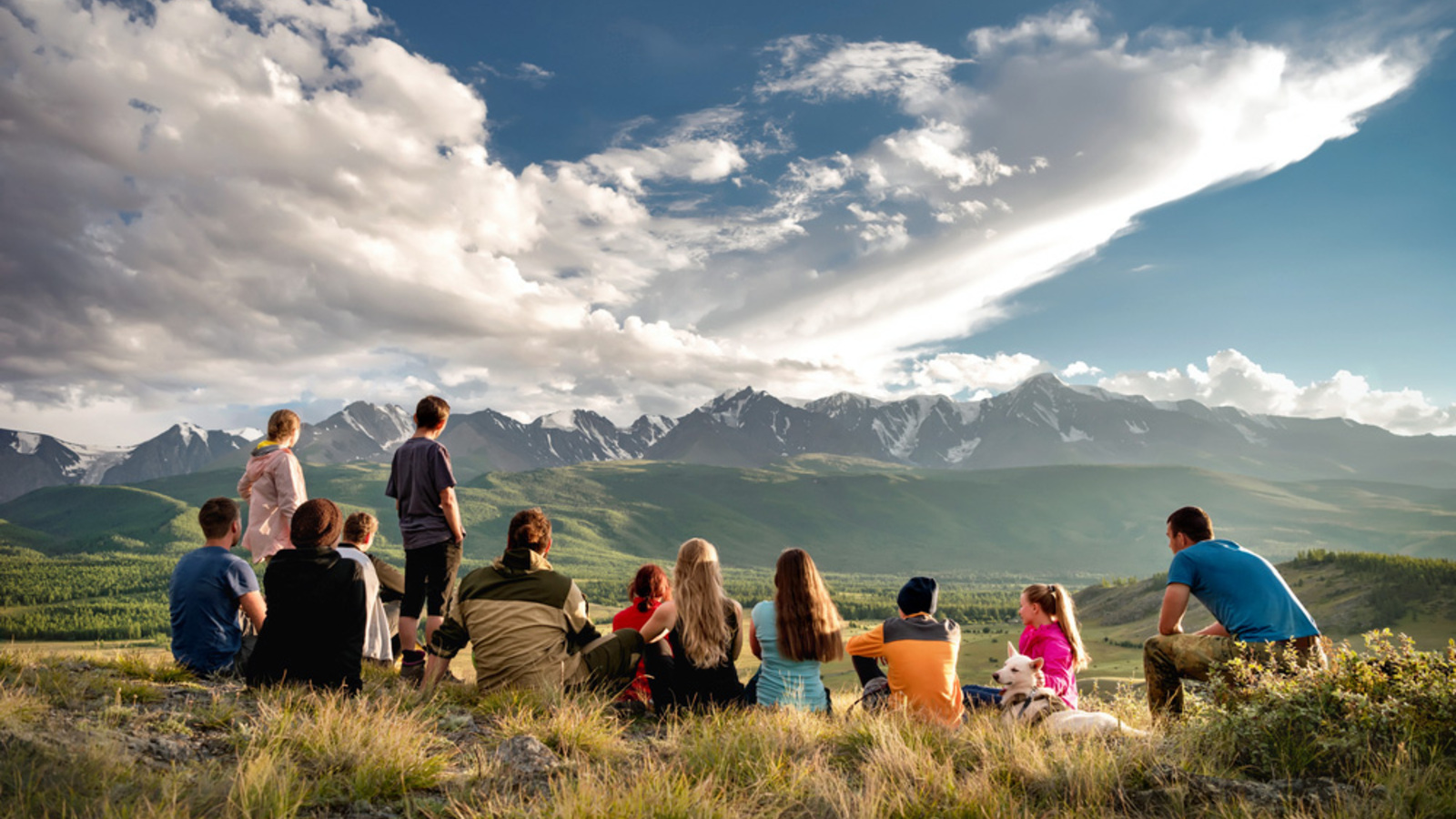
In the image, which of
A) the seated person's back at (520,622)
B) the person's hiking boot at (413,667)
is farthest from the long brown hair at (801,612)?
the person's hiking boot at (413,667)

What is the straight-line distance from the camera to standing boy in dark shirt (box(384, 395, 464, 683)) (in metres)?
8.55

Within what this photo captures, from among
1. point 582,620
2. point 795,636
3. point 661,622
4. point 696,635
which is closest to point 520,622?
point 582,620

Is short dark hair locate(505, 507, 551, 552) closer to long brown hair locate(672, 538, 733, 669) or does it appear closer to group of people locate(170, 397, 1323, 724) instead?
group of people locate(170, 397, 1323, 724)

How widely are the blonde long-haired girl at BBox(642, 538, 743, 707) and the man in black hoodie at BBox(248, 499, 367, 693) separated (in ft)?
10.1

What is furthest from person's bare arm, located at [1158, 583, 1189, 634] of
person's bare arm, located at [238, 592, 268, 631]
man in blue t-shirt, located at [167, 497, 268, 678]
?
man in blue t-shirt, located at [167, 497, 268, 678]

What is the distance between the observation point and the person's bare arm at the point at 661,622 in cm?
797

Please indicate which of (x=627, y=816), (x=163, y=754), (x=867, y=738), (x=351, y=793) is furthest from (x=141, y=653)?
(x=867, y=738)

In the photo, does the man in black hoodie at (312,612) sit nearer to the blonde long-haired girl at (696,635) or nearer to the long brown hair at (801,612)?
the blonde long-haired girl at (696,635)

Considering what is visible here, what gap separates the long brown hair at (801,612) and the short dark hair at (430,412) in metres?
4.51

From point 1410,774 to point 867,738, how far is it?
3.87 meters

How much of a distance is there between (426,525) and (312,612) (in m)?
1.85

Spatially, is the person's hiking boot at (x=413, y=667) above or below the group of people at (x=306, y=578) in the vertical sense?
below

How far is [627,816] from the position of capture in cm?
426

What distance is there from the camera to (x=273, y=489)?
888cm
